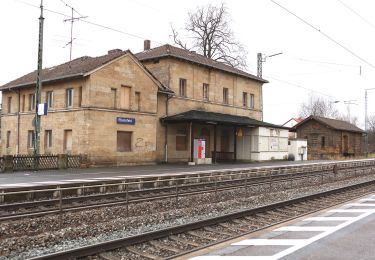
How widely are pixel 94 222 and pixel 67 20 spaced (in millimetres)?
19733

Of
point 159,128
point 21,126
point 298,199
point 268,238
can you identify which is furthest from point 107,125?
point 268,238

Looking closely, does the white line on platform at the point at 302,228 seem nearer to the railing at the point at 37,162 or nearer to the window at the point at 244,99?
the railing at the point at 37,162

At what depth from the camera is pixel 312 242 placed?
27.4 ft

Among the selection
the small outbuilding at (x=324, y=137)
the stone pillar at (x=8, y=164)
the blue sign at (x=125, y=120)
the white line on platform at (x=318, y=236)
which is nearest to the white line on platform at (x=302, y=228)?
the white line on platform at (x=318, y=236)

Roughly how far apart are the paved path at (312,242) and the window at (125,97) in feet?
65.3

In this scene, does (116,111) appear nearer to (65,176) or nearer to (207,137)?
(65,176)

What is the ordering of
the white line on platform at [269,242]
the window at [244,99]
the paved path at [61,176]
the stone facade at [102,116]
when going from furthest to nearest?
the window at [244,99] → the stone facade at [102,116] → the paved path at [61,176] → the white line on platform at [269,242]

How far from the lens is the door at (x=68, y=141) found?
28469 mm

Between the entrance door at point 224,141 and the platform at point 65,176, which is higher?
the entrance door at point 224,141

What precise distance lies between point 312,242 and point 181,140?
86.5 feet

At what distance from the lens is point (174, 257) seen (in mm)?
7344

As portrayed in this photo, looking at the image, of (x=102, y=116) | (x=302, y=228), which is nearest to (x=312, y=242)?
(x=302, y=228)

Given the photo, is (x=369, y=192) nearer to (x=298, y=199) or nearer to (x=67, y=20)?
(x=298, y=199)

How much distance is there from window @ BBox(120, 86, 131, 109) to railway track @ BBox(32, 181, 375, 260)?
17644mm
